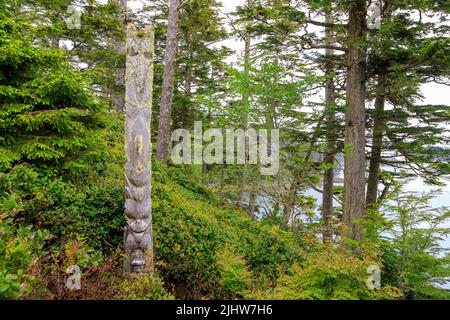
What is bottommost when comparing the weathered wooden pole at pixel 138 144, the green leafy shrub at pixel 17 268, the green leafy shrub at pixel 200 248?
the green leafy shrub at pixel 200 248

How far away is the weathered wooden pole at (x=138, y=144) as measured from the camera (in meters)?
4.14

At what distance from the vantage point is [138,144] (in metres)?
4.21

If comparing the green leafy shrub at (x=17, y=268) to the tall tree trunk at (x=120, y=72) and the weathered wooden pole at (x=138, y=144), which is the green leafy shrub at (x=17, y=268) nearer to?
the weathered wooden pole at (x=138, y=144)

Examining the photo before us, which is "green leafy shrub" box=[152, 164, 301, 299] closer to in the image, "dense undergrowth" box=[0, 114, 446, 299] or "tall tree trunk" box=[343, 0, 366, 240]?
"dense undergrowth" box=[0, 114, 446, 299]

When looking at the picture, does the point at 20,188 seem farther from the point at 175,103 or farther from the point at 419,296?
the point at 175,103

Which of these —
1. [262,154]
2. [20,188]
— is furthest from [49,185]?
[262,154]

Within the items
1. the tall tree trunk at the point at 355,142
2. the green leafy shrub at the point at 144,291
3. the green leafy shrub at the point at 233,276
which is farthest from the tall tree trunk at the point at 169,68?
the green leafy shrub at the point at 144,291

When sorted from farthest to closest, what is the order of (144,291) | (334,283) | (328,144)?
(328,144)
(334,283)
(144,291)

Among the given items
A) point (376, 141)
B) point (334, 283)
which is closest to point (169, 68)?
point (376, 141)

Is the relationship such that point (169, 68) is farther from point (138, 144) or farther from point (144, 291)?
point (144, 291)

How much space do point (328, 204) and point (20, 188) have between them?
11104 millimetres

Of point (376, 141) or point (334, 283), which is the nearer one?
point (334, 283)

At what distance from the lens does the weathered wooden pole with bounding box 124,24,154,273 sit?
414cm

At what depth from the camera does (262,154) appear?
33.7 feet
